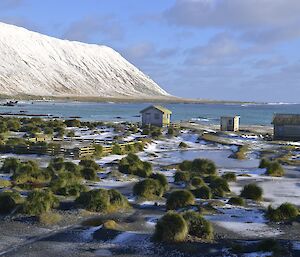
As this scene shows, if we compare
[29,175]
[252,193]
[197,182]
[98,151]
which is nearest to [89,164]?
[29,175]

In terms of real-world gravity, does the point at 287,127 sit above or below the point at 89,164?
above

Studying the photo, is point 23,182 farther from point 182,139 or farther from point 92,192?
point 182,139

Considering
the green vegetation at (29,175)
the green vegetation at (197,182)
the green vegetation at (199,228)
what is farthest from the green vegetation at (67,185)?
the green vegetation at (199,228)

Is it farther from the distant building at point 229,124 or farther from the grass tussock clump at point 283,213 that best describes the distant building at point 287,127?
the grass tussock clump at point 283,213

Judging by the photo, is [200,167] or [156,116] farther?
[156,116]

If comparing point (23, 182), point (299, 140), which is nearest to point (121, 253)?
point (23, 182)

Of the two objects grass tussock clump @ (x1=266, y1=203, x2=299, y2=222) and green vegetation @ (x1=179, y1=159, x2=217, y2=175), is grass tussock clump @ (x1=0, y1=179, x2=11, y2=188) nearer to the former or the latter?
green vegetation @ (x1=179, y1=159, x2=217, y2=175)

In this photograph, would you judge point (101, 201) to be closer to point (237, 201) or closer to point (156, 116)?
point (237, 201)
